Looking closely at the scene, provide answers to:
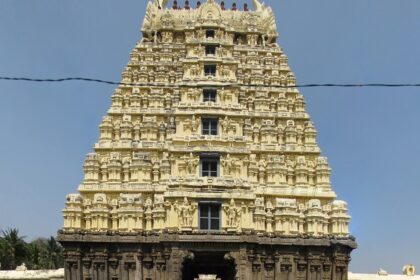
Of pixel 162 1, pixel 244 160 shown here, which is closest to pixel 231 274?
pixel 244 160

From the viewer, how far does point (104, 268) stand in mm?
32000

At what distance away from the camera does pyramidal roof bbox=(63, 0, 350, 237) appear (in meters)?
31.7

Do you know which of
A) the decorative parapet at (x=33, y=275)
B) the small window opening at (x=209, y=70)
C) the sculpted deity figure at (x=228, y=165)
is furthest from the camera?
the decorative parapet at (x=33, y=275)

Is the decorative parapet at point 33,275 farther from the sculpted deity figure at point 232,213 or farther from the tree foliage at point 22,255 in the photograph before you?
the tree foliage at point 22,255

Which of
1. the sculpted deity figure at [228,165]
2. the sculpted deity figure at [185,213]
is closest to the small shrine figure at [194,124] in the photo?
the sculpted deity figure at [228,165]

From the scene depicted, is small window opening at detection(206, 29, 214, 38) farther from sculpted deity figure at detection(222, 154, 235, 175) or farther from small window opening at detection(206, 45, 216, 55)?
sculpted deity figure at detection(222, 154, 235, 175)

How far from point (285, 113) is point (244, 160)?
5.82 metres

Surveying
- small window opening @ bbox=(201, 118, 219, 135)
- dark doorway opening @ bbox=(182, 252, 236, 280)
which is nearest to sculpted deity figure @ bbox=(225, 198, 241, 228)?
dark doorway opening @ bbox=(182, 252, 236, 280)

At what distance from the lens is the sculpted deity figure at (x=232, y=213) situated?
101 feet

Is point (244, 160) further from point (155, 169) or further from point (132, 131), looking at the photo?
point (132, 131)

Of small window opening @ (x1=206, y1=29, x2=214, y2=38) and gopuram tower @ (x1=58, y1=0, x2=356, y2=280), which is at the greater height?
small window opening @ (x1=206, y1=29, x2=214, y2=38)

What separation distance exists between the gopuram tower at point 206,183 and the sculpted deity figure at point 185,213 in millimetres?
56

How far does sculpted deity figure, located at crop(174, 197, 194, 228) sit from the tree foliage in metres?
32.8

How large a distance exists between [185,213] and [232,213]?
2646mm
